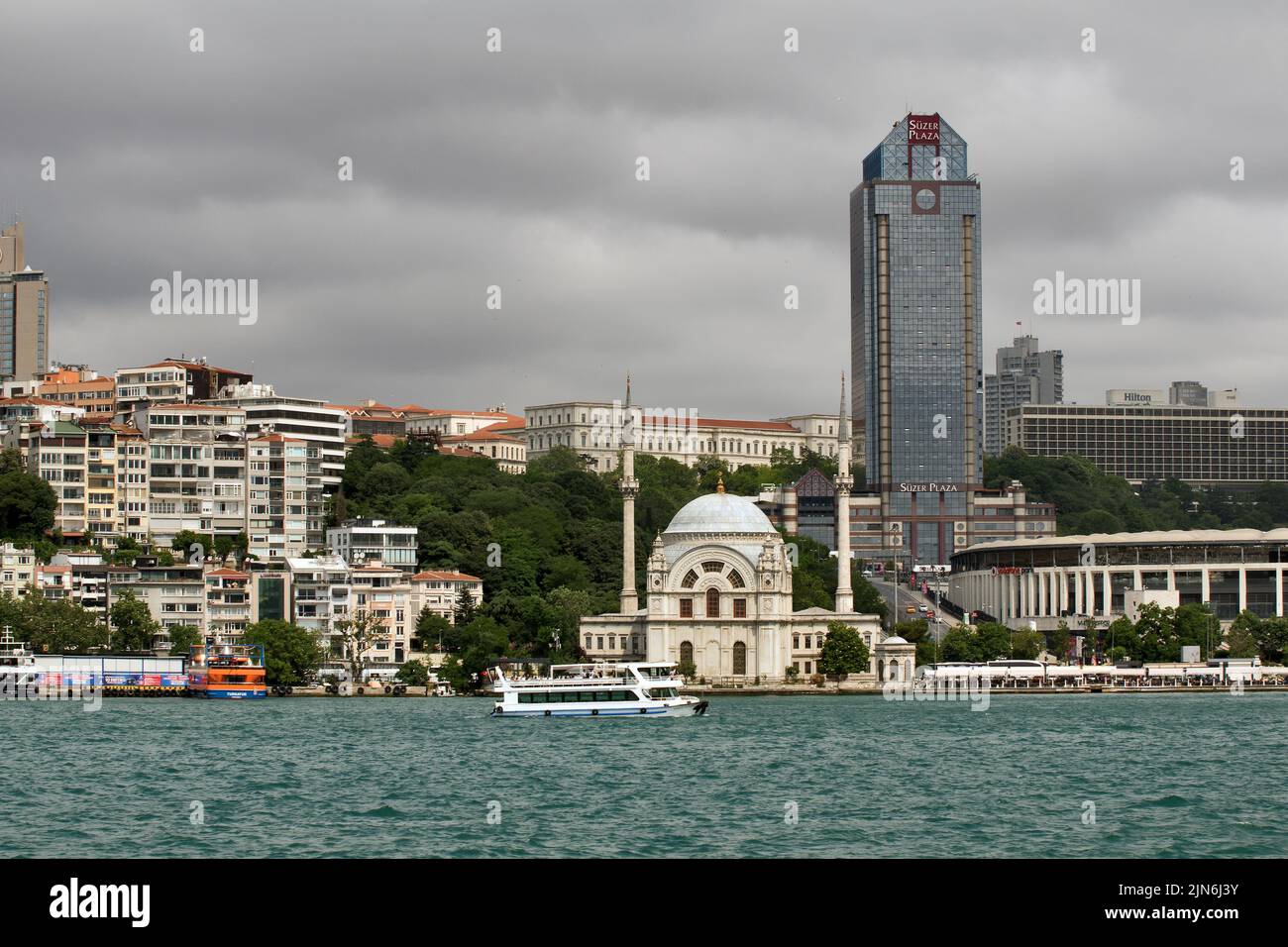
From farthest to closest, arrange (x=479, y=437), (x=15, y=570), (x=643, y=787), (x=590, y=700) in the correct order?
(x=479, y=437)
(x=15, y=570)
(x=590, y=700)
(x=643, y=787)

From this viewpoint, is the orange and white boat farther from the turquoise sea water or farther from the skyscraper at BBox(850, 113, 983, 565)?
the skyscraper at BBox(850, 113, 983, 565)

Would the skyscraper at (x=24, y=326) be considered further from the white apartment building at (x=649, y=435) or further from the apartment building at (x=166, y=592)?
the apartment building at (x=166, y=592)

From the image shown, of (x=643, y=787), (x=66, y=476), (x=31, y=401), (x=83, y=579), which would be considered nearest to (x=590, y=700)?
(x=643, y=787)
